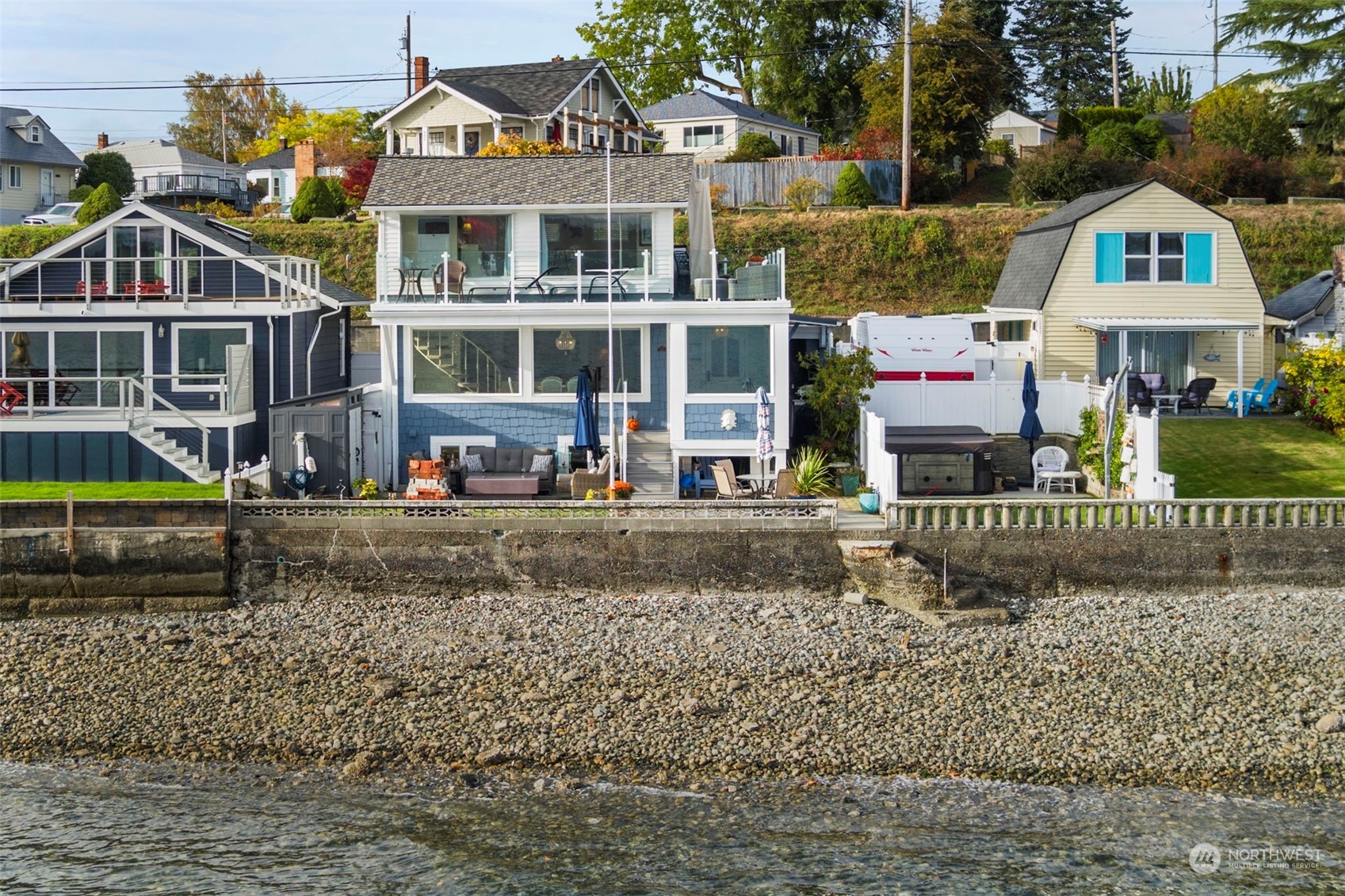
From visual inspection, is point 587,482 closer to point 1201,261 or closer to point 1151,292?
point 1151,292

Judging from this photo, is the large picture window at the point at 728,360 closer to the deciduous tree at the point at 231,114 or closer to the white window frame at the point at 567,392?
the white window frame at the point at 567,392

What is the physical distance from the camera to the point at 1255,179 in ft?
154

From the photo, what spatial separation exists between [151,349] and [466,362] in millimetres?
5595

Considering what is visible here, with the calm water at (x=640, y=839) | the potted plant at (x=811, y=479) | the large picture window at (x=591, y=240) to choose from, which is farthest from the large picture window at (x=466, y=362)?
the calm water at (x=640, y=839)

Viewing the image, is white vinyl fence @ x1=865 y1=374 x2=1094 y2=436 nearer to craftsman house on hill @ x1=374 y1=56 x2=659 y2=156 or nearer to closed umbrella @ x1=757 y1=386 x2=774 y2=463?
closed umbrella @ x1=757 y1=386 x2=774 y2=463

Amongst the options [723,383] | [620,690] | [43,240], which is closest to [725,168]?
[43,240]

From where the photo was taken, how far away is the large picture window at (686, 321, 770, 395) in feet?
80.5

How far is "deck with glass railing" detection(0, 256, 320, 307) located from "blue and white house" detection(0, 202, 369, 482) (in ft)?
0.10

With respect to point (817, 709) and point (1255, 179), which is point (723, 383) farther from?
point (1255, 179)

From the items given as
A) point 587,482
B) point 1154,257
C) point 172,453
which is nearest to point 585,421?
point 587,482

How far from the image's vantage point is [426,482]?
900 inches

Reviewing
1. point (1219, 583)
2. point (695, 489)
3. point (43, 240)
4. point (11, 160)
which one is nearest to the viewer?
point (1219, 583)

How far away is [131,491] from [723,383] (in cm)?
956

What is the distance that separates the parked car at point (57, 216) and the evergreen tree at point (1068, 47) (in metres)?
39.4
